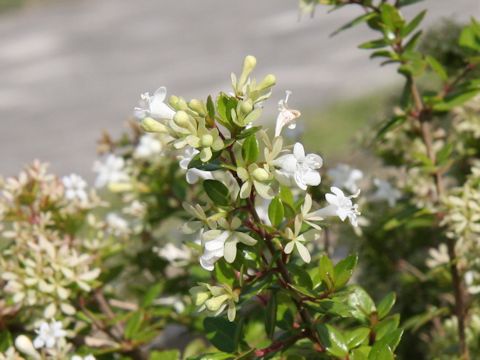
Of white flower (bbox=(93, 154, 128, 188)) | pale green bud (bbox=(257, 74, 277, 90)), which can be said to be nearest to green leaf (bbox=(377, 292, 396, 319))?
pale green bud (bbox=(257, 74, 277, 90))

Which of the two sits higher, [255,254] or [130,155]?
[255,254]

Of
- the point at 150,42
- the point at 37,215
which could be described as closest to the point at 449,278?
the point at 37,215

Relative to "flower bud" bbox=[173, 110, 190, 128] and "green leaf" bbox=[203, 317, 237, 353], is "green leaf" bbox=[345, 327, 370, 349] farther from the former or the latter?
"flower bud" bbox=[173, 110, 190, 128]

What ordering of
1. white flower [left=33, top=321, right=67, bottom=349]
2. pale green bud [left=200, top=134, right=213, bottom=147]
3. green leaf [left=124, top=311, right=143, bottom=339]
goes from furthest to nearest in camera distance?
1. green leaf [left=124, top=311, right=143, bottom=339]
2. white flower [left=33, top=321, right=67, bottom=349]
3. pale green bud [left=200, top=134, right=213, bottom=147]

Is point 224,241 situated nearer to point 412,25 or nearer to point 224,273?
point 224,273

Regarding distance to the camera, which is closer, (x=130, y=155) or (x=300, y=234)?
(x=300, y=234)

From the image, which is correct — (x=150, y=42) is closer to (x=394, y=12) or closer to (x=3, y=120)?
(x=3, y=120)

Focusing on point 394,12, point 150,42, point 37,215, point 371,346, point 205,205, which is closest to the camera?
point 205,205

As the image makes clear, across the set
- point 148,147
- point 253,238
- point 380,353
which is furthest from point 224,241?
point 148,147
